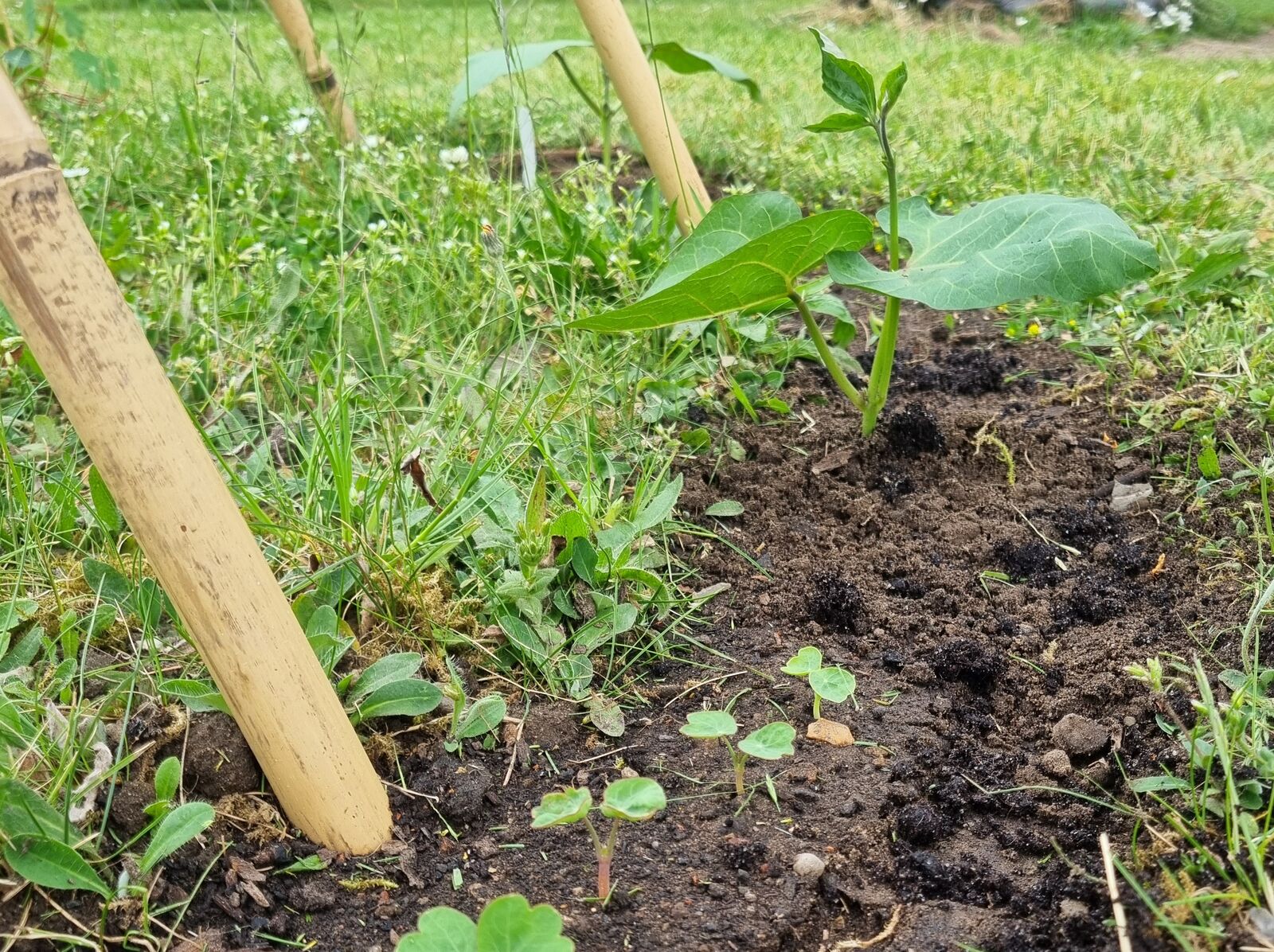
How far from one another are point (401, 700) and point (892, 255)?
1.04 meters

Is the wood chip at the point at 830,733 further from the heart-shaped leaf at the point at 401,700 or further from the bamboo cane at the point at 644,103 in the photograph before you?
the bamboo cane at the point at 644,103

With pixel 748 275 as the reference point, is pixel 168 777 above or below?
below

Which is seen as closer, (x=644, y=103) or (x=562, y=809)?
(x=562, y=809)

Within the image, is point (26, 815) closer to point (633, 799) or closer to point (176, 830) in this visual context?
point (176, 830)

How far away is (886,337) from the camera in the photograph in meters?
1.77

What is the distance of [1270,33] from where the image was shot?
298 inches

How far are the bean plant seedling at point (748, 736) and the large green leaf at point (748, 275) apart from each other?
0.58m

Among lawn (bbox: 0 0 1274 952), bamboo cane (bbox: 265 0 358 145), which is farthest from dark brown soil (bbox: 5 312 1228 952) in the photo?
bamboo cane (bbox: 265 0 358 145)

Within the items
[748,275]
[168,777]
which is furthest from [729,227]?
[168,777]

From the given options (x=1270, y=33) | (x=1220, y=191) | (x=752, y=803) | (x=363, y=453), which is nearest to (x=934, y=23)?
(x=1270, y=33)

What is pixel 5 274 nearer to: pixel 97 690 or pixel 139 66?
pixel 97 690

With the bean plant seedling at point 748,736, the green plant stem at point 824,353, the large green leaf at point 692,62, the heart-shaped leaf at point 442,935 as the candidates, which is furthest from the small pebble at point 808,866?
the large green leaf at point 692,62

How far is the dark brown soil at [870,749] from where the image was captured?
111 cm

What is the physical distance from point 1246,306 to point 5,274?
2.10 meters
